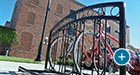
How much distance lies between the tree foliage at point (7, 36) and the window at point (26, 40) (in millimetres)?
866

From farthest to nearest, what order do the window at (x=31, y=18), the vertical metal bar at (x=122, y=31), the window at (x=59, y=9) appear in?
the window at (x=59, y=9) < the window at (x=31, y=18) < the vertical metal bar at (x=122, y=31)

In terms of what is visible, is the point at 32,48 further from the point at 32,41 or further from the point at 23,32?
the point at 23,32

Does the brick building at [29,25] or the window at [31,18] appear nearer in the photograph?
the brick building at [29,25]

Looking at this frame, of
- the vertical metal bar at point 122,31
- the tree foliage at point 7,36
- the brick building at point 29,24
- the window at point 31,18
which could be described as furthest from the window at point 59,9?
the vertical metal bar at point 122,31

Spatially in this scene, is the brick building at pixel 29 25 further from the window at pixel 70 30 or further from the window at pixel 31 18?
the window at pixel 70 30

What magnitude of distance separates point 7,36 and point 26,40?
1.92 meters

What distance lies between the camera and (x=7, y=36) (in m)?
15.2

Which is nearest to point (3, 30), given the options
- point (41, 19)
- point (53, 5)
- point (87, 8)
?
point (41, 19)

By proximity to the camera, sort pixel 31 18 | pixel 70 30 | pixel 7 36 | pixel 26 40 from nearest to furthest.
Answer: pixel 70 30, pixel 7 36, pixel 26 40, pixel 31 18

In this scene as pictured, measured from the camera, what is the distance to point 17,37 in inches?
619

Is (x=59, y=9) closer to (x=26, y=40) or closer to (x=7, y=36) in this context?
(x=26, y=40)

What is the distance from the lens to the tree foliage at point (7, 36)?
15195mm

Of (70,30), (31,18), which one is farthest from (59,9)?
(70,30)

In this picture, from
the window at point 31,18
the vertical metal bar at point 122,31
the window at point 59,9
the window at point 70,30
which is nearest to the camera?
the vertical metal bar at point 122,31
